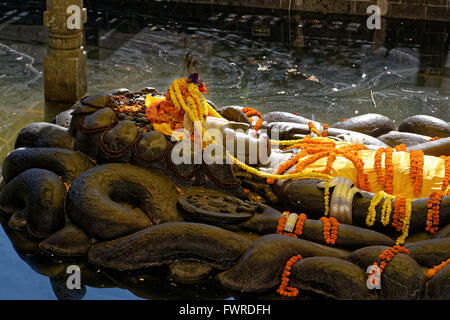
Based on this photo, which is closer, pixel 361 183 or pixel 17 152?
pixel 361 183

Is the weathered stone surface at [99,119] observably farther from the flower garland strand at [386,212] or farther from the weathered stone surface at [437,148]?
the weathered stone surface at [437,148]

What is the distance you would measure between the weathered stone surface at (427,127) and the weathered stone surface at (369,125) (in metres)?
0.19

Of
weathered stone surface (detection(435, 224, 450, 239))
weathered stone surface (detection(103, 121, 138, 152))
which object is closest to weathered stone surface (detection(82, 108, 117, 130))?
weathered stone surface (detection(103, 121, 138, 152))

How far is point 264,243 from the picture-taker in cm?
401

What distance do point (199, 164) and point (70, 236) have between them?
1.06 metres

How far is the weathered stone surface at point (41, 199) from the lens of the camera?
4332mm

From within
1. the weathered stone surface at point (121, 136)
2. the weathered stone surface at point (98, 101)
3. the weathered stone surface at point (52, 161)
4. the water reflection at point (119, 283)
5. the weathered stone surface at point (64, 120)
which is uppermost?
the weathered stone surface at point (98, 101)

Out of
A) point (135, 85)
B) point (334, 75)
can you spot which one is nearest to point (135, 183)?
point (135, 85)

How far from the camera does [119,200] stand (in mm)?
4547

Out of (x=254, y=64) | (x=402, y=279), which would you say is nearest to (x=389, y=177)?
(x=402, y=279)

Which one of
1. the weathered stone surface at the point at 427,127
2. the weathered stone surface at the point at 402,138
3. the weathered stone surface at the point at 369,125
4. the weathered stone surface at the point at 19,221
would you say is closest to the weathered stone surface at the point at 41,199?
the weathered stone surface at the point at 19,221

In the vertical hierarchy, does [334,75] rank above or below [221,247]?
above

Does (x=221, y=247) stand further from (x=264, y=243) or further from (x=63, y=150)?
(x=63, y=150)

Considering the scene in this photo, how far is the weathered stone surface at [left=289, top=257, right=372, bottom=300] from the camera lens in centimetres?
376
